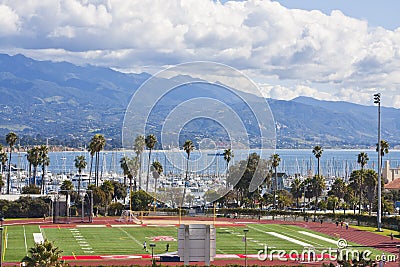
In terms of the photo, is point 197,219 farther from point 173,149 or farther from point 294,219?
point 173,149

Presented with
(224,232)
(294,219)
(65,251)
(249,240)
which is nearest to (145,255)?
(65,251)

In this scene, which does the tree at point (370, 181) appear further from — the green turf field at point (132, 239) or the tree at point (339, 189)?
the green turf field at point (132, 239)

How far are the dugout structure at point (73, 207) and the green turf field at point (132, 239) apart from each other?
14.7 feet

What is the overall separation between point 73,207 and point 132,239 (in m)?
22.4

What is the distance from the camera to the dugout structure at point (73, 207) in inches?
2918

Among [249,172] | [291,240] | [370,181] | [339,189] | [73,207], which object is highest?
[249,172]

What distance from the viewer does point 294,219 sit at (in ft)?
268

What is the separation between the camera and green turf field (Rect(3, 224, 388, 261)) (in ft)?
171

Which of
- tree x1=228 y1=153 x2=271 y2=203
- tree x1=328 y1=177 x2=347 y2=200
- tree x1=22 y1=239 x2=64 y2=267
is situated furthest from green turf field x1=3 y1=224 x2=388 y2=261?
tree x1=328 y1=177 x2=347 y2=200

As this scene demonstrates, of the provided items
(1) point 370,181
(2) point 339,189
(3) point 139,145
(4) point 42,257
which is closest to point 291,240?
(3) point 139,145

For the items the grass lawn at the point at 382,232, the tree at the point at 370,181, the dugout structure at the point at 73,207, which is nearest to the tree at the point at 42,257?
the grass lawn at the point at 382,232

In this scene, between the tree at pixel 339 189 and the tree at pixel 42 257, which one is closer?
the tree at pixel 42 257

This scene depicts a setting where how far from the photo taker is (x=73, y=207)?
80.4 meters

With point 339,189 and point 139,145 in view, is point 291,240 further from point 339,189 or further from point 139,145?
point 339,189
